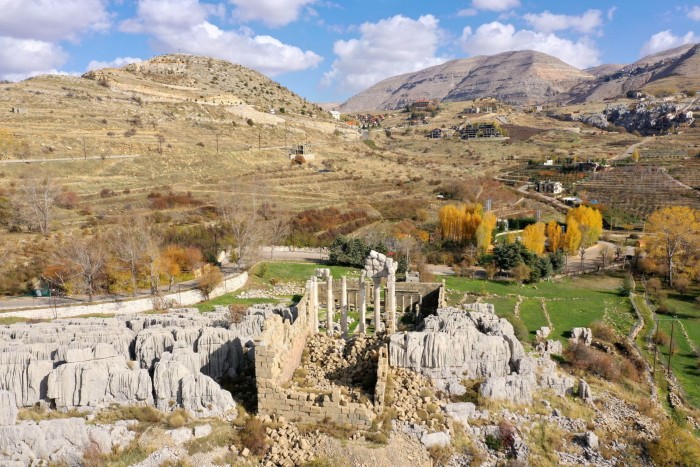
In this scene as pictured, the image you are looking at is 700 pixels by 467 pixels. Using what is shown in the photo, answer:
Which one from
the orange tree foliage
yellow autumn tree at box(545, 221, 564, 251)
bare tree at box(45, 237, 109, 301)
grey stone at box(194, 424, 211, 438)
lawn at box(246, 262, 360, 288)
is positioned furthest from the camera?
the orange tree foliage

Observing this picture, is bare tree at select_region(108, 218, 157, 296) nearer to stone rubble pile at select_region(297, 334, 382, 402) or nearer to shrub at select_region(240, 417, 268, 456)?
stone rubble pile at select_region(297, 334, 382, 402)

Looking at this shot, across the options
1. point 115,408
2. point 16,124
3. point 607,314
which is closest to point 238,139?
point 16,124

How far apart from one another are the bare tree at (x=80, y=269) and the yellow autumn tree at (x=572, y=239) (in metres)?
36.8

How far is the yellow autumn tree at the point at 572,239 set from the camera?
42344 millimetres

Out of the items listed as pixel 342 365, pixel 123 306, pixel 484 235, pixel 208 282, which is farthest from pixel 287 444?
pixel 484 235

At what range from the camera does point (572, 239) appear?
139ft

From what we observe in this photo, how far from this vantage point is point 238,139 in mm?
80375

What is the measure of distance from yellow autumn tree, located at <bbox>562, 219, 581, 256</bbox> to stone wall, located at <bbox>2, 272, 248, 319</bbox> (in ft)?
97.8

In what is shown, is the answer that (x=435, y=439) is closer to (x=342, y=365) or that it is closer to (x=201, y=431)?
(x=342, y=365)

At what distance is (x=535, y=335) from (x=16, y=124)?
64350 mm

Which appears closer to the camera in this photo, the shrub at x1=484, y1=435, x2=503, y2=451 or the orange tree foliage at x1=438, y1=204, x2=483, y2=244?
the shrub at x1=484, y1=435, x2=503, y2=451

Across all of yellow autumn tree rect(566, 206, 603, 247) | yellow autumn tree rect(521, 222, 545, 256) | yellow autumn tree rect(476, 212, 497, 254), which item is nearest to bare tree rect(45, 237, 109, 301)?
yellow autumn tree rect(476, 212, 497, 254)

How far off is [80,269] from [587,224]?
41.0 meters

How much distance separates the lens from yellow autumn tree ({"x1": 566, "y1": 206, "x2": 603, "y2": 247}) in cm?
4353
